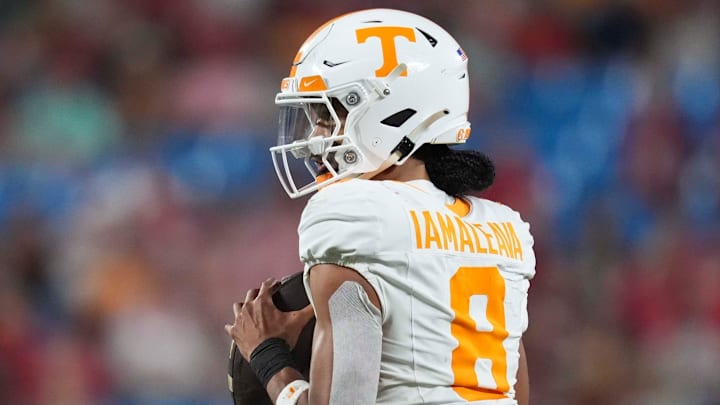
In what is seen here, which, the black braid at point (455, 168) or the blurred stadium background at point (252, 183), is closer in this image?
the black braid at point (455, 168)

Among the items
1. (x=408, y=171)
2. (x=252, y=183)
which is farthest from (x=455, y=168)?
(x=252, y=183)

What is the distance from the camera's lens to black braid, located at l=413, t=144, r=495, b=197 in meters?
1.93

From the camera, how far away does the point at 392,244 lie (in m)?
1.70

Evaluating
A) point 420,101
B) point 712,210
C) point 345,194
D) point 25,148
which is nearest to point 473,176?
point 420,101

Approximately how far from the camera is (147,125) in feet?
14.5

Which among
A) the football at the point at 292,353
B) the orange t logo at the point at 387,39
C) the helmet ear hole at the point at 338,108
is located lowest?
the football at the point at 292,353

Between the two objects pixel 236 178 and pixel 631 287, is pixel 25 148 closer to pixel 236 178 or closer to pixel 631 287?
pixel 236 178

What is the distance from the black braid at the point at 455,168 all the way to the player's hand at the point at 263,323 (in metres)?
0.33

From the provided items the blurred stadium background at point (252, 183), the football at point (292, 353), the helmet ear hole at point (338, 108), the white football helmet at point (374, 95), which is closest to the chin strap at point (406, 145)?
the white football helmet at point (374, 95)

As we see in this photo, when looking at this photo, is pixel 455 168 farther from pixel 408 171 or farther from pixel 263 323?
pixel 263 323

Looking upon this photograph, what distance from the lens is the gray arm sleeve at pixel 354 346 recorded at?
1655 mm

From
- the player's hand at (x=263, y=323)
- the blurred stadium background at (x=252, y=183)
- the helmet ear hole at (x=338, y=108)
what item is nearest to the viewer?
the player's hand at (x=263, y=323)

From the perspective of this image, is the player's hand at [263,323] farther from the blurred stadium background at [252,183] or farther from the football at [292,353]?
the blurred stadium background at [252,183]

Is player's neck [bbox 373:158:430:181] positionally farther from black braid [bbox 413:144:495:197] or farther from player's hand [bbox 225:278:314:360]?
player's hand [bbox 225:278:314:360]
